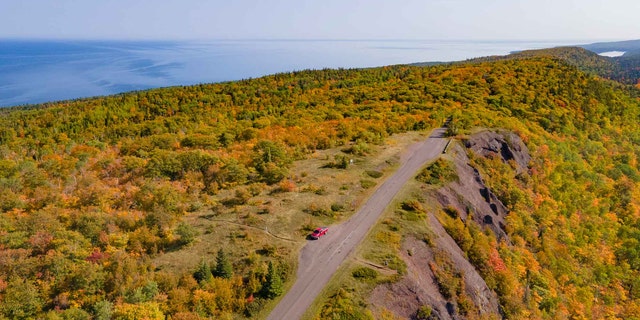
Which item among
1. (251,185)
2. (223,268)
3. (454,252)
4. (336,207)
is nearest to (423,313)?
(454,252)

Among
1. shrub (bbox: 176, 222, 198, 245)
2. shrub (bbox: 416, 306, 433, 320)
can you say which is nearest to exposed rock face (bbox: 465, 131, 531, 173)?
shrub (bbox: 416, 306, 433, 320)

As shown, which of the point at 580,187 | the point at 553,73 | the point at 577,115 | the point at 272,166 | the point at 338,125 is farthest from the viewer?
the point at 553,73

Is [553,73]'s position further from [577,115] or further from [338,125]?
[338,125]

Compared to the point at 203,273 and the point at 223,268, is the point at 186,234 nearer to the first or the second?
the point at 203,273

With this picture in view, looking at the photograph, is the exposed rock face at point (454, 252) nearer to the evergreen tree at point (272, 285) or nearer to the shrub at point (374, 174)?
the evergreen tree at point (272, 285)

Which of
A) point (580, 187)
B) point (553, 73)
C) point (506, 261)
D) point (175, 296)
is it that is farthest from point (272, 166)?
point (553, 73)

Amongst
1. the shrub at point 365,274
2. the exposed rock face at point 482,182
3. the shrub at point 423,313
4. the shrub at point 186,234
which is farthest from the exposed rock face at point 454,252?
the shrub at point 186,234

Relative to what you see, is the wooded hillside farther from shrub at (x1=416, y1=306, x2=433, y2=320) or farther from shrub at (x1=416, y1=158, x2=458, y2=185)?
shrub at (x1=416, y1=158, x2=458, y2=185)
